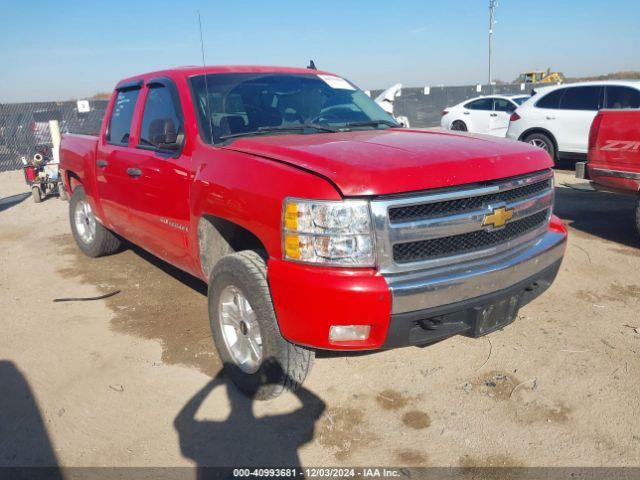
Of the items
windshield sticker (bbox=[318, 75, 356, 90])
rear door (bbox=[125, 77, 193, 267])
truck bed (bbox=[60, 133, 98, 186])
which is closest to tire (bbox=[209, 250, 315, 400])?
rear door (bbox=[125, 77, 193, 267])

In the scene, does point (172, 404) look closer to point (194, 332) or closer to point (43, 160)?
point (194, 332)

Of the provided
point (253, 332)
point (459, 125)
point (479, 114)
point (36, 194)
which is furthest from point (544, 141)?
point (36, 194)

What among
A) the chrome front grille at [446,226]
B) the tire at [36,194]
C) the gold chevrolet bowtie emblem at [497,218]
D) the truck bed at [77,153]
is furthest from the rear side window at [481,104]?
the gold chevrolet bowtie emblem at [497,218]

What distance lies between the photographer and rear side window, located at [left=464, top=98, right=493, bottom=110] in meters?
14.9

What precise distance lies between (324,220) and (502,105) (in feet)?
45.5

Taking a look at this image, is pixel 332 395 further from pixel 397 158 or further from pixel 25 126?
pixel 25 126

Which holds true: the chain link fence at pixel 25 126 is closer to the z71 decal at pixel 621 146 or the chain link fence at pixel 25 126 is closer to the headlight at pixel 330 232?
the z71 decal at pixel 621 146

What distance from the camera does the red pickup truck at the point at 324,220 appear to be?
2.40 meters

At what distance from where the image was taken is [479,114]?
1486cm

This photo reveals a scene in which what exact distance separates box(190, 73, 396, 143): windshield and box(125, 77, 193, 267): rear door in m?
0.23

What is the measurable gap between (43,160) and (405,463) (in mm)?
10525

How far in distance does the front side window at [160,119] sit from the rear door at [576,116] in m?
8.45

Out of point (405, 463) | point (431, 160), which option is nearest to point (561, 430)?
point (405, 463)

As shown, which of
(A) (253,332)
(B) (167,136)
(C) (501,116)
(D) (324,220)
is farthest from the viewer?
(C) (501,116)
